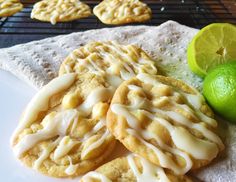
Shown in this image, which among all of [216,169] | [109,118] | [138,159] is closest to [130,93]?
[109,118]

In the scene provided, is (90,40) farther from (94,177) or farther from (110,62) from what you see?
(94,177)

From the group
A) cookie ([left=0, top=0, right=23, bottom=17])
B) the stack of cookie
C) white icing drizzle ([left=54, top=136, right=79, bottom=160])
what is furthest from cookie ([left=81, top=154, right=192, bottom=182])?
cookie ([left=0, top=0, right=23, bottom=17])

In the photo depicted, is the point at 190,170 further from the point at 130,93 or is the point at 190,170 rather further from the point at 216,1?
the point at 216,1

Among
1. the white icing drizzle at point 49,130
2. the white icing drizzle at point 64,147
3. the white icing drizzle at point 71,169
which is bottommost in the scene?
the white icing drizzle at point 71,169

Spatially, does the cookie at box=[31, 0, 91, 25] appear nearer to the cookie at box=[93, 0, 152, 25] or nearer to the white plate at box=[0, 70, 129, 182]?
the cookie at box=[93, 0, 152, 25]

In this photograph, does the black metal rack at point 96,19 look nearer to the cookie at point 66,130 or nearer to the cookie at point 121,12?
the cookie at point 121,12

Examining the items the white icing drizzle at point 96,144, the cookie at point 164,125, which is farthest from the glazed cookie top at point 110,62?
the white icing drizzle at point 96,144
